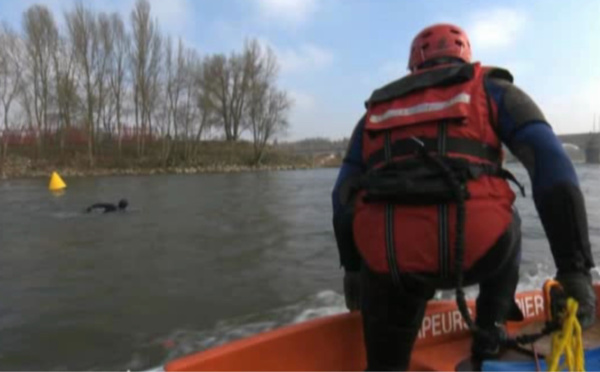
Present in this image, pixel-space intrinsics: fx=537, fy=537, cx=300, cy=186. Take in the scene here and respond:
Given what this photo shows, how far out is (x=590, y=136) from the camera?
60844mm

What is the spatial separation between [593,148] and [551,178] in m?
68.1

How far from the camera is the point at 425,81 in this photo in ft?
5.91

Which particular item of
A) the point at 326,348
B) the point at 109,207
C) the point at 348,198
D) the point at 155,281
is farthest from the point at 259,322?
the point at 109,207

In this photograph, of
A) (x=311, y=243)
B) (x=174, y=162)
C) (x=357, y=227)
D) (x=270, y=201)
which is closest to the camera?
(x=357, y=227)

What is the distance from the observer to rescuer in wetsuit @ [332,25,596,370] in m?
1.70

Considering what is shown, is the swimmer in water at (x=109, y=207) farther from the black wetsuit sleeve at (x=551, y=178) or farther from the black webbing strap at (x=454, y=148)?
the black wetsuit sleeve at (x=551, y=178)

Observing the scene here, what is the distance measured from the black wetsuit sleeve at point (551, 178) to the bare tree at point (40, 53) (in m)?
47.0

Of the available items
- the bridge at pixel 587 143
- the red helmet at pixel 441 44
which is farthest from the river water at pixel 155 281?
the bridge at pixel 587 143

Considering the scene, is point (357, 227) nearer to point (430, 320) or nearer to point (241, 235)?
point (430, 320)

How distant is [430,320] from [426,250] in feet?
5.85

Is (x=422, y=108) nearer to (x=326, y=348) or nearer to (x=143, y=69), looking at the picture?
(x=326, y=348)

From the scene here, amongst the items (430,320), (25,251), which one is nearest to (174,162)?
(25,251)

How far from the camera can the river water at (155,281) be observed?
5027 mm

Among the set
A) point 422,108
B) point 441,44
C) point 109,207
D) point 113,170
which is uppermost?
point 441,44
